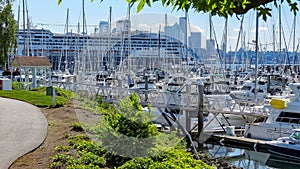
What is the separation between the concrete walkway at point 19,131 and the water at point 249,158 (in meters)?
10.7

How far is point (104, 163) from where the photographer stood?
9.61m

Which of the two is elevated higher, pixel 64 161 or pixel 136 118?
pixel 136 118

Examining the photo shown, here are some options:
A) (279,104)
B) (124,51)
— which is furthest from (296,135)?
(124,51)

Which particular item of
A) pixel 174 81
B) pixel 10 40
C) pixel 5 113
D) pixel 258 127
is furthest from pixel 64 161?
pixel 174 81

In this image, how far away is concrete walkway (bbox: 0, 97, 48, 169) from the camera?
1178 centimetres

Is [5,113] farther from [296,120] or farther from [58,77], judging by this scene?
[58,77]

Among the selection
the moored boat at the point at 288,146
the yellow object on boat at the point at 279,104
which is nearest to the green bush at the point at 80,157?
the moored boat at the point at 288,146

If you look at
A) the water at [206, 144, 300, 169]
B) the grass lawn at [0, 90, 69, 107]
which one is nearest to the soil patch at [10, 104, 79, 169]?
the grass lawn at [0, 90, 69, 107]

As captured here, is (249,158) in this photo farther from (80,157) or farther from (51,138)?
(80,157)

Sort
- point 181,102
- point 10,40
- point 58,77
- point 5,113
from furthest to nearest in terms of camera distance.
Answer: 1. point 58,77
2. point 10,40
3. point 181,102
4. point 5,113

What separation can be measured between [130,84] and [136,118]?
3658cm

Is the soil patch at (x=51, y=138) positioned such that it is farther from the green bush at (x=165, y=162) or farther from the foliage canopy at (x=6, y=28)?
the foliage canopy at (x=6, y=28)

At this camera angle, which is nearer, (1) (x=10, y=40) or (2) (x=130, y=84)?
(1) (x=10, y=40)

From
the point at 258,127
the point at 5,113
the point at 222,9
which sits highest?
the point at 222,9
